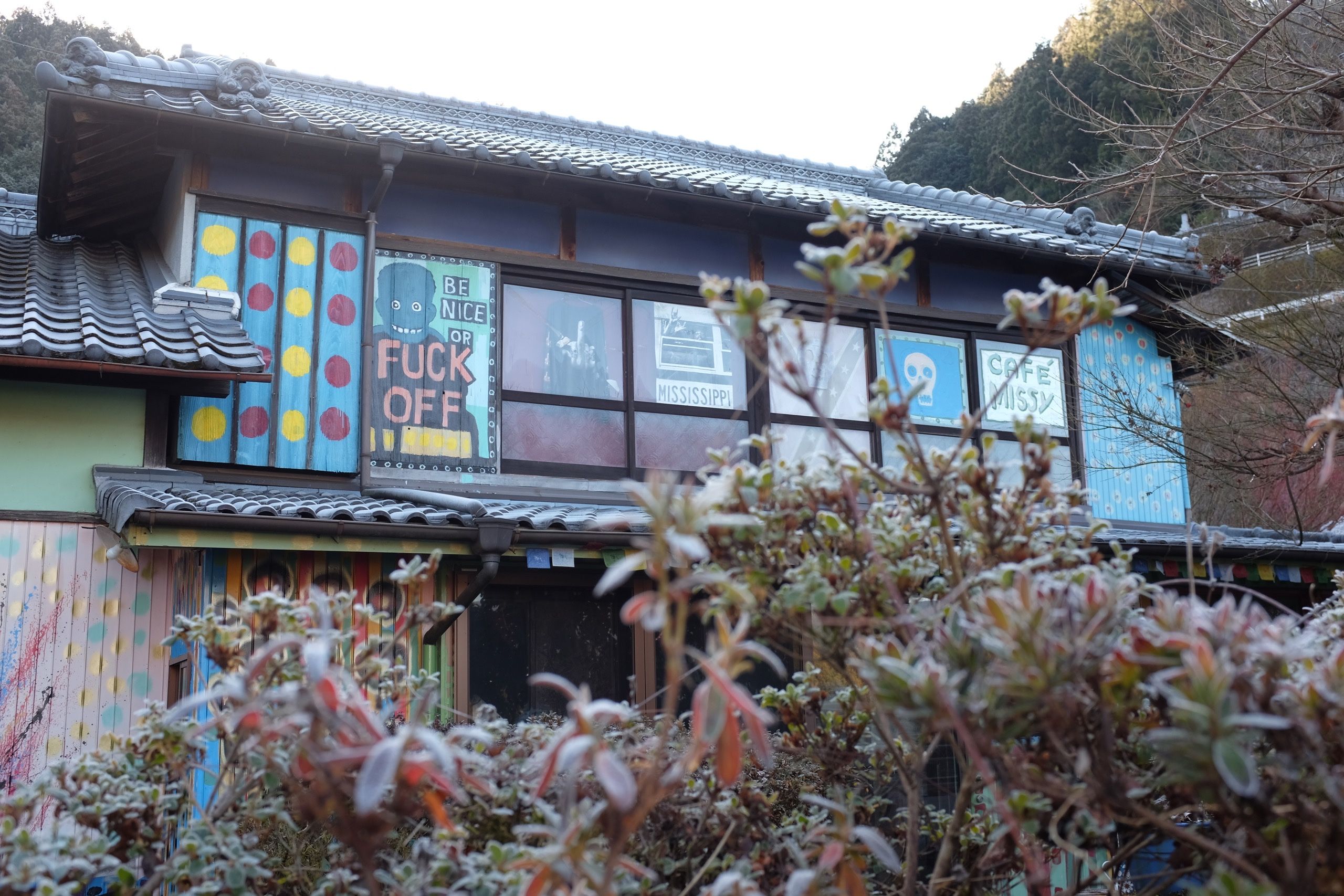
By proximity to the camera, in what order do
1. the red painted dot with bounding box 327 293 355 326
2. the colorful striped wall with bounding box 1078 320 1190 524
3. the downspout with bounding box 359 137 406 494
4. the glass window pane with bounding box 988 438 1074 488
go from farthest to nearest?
the colorful striped wall with bounding box 1078 320 1190 524 < the glass window pane with bounding box 988 438 1074 488 < the red painted dot with bounding box 327 293 355 326 < the downspout with bounding box 359 137 406 494

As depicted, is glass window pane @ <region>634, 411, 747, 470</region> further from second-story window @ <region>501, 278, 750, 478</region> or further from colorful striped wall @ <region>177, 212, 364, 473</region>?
colorful striped wall @ <region>177, 212, 364, 473</region>

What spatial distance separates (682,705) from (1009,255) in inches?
229

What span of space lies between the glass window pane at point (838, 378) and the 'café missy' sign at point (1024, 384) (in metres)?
A: 1.23

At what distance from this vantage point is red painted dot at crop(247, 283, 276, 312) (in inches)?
293

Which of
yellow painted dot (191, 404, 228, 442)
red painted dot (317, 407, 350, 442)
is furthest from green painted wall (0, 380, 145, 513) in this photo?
red painted dot (317, 407, 350, 442)

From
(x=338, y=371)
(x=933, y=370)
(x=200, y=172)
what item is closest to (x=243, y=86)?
(x=200, y=172)

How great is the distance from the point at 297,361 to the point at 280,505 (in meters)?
1.76

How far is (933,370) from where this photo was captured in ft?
31.7

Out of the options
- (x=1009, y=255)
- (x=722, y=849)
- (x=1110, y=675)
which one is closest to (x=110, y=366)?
(x=722, y=849)

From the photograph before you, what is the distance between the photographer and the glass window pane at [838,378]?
8969mm

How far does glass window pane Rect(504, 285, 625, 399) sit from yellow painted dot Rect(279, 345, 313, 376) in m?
1.41

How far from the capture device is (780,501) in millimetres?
2969

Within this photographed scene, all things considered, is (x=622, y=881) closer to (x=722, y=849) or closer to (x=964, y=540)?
(x=722, y=849)

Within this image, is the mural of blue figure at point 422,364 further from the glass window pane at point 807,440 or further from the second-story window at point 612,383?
the glass window pane at point 807,440
